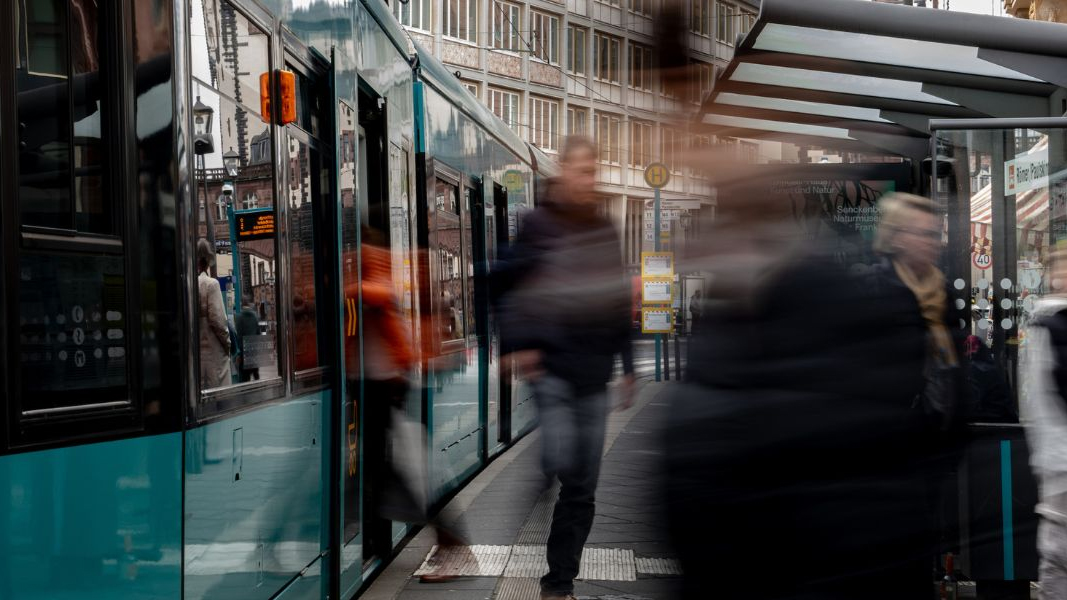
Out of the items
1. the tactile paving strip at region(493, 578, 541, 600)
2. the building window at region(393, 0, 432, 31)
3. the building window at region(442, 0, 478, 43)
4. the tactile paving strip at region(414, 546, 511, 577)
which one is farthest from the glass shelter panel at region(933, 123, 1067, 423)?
the building window at region(442, 0, 478, 43)

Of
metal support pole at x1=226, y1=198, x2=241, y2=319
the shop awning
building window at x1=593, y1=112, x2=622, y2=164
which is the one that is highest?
the shop awning

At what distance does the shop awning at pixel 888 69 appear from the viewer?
727 cm

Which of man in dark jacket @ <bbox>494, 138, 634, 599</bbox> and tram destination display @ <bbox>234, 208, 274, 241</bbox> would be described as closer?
tram destination display @ <bbox>234, 208, 274, 241</bbox>

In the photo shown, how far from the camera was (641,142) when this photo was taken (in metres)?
2.56

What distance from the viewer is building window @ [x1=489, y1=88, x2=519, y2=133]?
158ft

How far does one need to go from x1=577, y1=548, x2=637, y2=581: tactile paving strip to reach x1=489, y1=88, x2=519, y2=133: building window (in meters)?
41.4

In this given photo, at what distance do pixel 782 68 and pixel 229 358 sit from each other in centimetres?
619

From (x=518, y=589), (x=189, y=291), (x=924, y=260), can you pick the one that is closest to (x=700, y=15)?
(x=189, y=291)

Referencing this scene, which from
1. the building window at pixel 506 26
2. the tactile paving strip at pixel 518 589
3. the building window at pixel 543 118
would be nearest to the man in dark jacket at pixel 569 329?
the tactile paving strip at pixel 518 589

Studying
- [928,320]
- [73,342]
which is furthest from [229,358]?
[928,320]

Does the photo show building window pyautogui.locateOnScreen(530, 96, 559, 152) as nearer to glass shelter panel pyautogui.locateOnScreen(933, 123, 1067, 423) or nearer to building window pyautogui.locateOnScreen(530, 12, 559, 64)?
building window pyautogui.locateOnScreen(530, 12, 559, 64)

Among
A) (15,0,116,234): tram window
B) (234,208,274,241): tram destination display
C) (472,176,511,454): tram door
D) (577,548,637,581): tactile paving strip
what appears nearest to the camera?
(15,0,116,234): tram window

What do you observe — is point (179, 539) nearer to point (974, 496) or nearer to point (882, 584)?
point (882, 584)

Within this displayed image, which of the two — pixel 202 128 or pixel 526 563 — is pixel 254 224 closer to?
pixel 202 128
